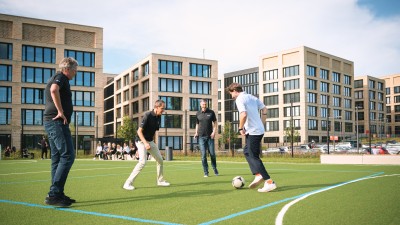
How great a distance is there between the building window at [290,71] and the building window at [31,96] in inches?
1973

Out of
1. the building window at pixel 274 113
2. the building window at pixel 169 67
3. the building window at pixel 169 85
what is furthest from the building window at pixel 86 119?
the building window at pixel 274 113

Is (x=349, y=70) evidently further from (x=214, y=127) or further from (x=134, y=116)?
(x=214, y=127)

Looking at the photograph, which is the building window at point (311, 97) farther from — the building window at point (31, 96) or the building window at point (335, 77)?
the building window at point (31, 96)

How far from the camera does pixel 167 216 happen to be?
14.4 ft

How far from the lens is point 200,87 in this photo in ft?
216

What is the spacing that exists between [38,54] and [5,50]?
467cm

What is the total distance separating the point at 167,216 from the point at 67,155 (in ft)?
6.29

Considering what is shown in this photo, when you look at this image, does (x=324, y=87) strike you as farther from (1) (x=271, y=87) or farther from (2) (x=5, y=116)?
(2) (x=5, y=116)

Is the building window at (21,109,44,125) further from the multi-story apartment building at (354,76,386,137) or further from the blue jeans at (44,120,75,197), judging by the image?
the multi-story apartment building at (354,76,386,137)

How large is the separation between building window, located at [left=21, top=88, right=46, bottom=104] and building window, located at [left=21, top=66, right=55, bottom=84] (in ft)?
4.78

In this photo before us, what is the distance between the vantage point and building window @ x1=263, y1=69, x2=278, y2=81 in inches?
3164

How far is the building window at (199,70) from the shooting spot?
6556 cm

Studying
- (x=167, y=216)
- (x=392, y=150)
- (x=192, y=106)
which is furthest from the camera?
(x=192, y=106)

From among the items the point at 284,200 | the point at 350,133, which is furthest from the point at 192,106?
the point at 284,200
